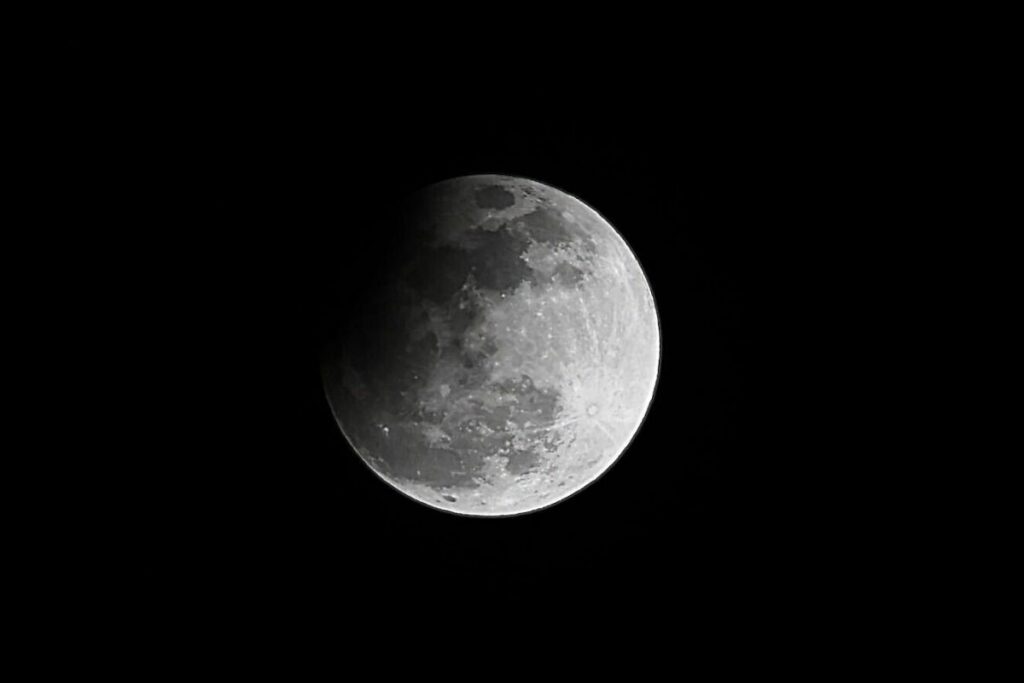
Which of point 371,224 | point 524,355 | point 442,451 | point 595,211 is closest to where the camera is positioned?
point 524,355

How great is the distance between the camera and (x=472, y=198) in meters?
4.19

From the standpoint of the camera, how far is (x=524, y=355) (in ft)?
12.4

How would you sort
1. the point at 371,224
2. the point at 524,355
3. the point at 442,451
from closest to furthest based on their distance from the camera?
the point at 524,355, the point at 442,451, the point at 371,224

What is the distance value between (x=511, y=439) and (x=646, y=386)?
101 cm

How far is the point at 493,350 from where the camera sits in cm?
374

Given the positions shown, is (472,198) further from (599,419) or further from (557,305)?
(599,419)

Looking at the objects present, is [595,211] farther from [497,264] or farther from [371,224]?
[371,224]

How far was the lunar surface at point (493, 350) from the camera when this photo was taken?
378 cm

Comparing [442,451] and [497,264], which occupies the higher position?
[497,264]

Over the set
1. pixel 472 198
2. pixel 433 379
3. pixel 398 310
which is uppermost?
pixel 472 198

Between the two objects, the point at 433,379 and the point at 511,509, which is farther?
the point at 511,509

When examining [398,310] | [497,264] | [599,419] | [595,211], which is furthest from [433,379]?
[595,211]

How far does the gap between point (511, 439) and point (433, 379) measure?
0.56 m

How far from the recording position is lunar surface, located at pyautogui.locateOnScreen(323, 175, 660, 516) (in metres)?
3.78
